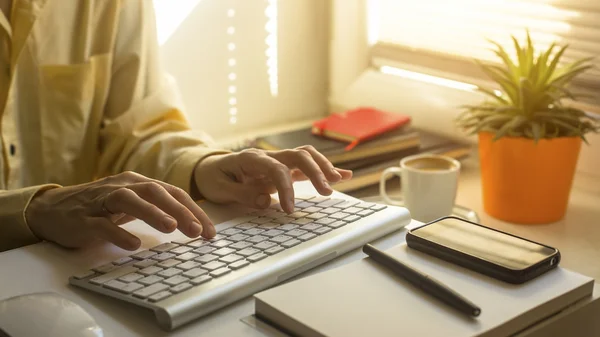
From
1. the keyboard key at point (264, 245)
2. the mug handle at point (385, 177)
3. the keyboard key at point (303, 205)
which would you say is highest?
the keyboard key at point (264, 245)

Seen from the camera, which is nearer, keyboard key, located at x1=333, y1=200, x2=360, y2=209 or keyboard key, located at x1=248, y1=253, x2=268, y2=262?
keyboard key, located at x1=248, y1=253, x2=268, y2=262

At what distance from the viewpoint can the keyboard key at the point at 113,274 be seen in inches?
25.7

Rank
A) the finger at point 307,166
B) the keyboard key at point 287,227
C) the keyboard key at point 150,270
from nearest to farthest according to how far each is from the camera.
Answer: the keyboard key at point 150,270, the keyboard key at point 287,227, the finger at point 307,166

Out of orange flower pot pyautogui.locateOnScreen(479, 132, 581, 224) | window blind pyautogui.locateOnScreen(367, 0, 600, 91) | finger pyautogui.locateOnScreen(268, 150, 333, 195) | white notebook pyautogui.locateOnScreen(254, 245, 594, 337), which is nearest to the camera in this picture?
white notebook pyautogui.locateOnScreen(254, 245, 594, 337)

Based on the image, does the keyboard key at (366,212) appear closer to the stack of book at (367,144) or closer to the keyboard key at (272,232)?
the keyboard key at (272,232)

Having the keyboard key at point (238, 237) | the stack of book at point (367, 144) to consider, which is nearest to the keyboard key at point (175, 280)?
the keyboard key at point (238, 237)

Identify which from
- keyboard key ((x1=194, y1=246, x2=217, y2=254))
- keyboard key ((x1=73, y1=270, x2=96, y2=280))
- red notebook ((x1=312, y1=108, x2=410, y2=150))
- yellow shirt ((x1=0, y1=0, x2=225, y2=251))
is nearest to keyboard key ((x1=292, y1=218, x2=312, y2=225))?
keyboard key ((x1=194, y1=246, x2=217, y2=254))

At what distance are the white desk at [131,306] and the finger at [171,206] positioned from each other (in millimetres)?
37

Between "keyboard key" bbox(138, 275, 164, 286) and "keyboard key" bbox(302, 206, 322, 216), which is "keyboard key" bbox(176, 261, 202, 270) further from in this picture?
"keyboard key" bbox(302, 206, 322, 216)

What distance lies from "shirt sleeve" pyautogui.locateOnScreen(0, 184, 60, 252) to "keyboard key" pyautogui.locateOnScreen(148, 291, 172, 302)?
278mm

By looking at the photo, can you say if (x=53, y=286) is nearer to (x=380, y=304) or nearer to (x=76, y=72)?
(x=380, y=304)

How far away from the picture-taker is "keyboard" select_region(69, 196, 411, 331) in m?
0.61

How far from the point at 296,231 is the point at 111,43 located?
565 mm

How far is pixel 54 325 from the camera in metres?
0.56
